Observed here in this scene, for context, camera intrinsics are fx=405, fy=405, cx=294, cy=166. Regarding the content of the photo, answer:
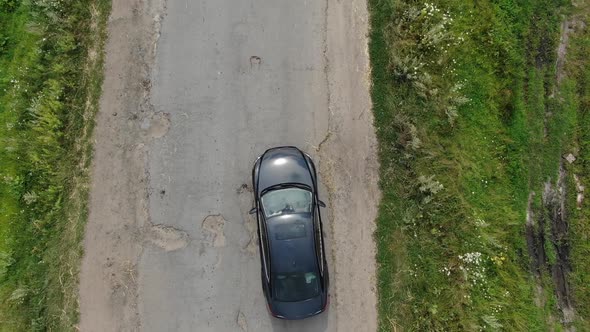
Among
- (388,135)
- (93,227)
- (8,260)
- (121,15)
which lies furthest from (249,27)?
(8,260)

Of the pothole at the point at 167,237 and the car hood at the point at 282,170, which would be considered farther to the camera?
the pothole at the point at 167,237

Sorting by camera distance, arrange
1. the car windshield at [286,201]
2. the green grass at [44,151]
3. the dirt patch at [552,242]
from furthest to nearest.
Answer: the dirt patch at [552,242] → the green grass at [44,151] → the car windshield at [286,201]

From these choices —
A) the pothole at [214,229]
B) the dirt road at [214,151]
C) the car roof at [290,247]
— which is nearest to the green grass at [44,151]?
the dirt road at [214,151]

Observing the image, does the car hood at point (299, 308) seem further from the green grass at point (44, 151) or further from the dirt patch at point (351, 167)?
the green grass at point (44, 151)

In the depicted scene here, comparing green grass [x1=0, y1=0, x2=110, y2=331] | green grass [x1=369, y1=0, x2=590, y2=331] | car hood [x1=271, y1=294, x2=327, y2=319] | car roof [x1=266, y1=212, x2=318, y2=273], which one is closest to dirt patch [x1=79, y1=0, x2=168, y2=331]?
green grass [x1=0, y1=0, x2=110, y2=331]

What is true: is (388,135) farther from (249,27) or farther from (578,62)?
(578,62)

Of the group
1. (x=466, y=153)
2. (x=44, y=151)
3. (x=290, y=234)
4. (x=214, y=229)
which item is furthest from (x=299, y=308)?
(x=44, y=151)
